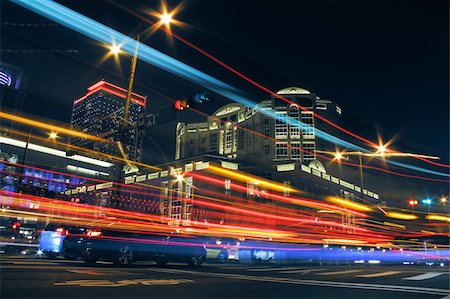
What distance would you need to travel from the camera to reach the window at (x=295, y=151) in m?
91.2

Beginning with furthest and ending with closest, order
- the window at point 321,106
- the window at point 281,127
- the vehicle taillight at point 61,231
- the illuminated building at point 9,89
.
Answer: the window at point 321,106, the window at point 281,127, the illuminated building at point 9,89, the vehicle taillight at point 61,231

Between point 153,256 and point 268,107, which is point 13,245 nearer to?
point 153,256

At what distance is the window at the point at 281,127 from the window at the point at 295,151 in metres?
3.34

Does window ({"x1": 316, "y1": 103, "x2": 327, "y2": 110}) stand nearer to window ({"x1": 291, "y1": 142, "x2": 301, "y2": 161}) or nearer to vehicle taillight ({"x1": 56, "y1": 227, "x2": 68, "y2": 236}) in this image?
window ({"x1": 291, "y1": 142, "x2": 301, "y2": 161})

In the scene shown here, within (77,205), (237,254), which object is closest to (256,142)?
(77,205)

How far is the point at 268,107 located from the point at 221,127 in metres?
21.3

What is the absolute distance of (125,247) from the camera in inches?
476

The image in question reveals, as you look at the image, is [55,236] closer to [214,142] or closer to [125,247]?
[125,247]

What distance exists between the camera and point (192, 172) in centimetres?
5938

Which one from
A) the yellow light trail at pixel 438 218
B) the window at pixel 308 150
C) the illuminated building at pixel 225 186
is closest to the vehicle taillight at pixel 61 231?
the illuminated building at pixel 225 186

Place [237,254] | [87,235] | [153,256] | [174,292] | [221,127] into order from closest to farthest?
[174,292] → [87,235] → [153,256] → [237,254] → [221,127]

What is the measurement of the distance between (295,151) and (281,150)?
158 inches

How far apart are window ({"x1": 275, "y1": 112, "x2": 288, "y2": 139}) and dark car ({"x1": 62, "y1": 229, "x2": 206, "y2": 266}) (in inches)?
3275

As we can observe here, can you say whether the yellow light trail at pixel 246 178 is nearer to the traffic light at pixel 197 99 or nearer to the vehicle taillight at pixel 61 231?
the vehicle taillight at pixel 61 231
